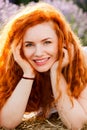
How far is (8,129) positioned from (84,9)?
2.92 meters

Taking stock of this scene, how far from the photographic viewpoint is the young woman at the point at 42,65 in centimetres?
365

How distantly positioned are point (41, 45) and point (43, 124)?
1.90 ft

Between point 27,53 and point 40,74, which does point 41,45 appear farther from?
point 40,74

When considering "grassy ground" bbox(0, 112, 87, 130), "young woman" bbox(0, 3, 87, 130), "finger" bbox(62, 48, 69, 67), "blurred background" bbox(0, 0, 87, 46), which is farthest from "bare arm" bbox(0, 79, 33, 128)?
"blurred background" bbox(0, 0, 87, 46)

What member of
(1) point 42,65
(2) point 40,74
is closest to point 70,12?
(2) point 40,74

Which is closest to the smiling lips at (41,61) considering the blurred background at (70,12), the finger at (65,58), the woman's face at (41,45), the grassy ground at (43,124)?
the woman's face at (41,45)

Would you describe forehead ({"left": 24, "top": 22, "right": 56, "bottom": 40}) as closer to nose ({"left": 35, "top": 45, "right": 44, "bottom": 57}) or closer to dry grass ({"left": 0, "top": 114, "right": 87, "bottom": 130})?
nose ({"left": 35, "top": 45, "right": 44, "bottom": 57})

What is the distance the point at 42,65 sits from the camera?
370 centimetres

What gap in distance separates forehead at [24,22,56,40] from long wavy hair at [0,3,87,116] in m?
0.02

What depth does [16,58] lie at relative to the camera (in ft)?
12.3

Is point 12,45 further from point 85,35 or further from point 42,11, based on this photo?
point 85,35

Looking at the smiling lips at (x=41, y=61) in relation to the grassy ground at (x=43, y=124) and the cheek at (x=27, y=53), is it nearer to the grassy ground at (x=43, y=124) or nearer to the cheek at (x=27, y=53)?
the cheek at (x=27, y=53)

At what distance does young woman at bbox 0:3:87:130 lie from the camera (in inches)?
144

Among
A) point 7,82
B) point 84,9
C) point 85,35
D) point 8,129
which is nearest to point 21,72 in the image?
point 7,82
